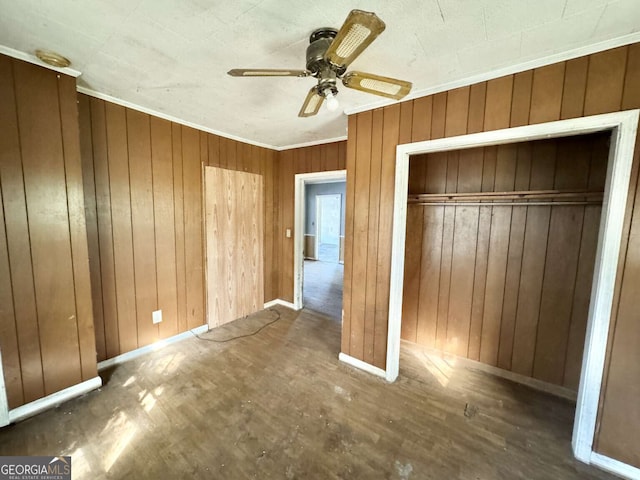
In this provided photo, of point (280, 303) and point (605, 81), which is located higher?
point (605, 81)

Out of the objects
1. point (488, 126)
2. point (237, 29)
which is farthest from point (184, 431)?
point (488, 126)

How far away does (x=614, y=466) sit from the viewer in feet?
4.77

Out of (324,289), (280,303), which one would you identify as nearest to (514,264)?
(280,303)

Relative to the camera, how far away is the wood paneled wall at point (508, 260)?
6.49 ft

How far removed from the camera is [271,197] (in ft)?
12.4

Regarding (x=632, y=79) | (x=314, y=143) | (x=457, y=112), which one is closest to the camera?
(x=632, y=79)

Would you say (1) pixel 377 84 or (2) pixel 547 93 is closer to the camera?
(1) pixel 377 84

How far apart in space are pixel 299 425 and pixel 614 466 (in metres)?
1.87

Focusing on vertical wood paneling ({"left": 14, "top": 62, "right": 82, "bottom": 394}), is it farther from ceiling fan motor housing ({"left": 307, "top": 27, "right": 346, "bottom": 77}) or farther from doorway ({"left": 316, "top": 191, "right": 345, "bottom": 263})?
doorway ({"left": 316, "top": 191, "right": 345, "bottom": 263})

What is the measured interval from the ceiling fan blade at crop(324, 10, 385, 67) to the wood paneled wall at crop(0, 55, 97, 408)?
2.00 m

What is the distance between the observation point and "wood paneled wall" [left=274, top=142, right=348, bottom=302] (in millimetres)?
3400

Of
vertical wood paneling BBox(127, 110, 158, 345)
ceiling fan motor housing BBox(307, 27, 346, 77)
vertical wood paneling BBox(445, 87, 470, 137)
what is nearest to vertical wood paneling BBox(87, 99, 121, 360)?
vertical wood paneling BBox(127, 110, 158, 345)

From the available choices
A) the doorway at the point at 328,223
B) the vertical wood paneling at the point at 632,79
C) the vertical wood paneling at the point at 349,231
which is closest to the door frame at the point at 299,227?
the vertical wood paneling at the point at 349,231

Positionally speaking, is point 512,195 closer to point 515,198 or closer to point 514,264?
point 515,198
